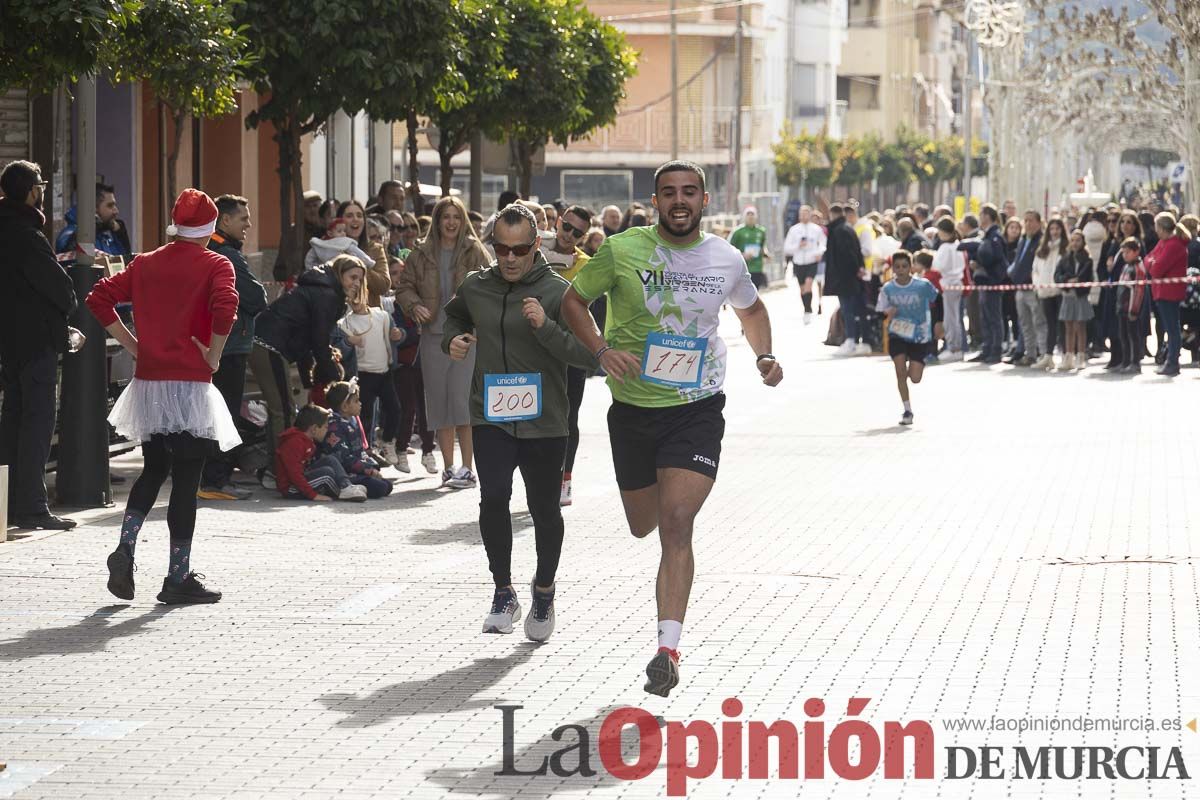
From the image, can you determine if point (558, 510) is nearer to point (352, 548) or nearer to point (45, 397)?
point (352, 548)

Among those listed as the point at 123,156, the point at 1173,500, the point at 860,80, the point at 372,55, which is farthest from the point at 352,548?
the point at 860,80

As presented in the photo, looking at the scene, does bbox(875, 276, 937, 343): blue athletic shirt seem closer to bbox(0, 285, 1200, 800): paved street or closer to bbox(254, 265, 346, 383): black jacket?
bbox(0, 285, 1200, 800): paved street

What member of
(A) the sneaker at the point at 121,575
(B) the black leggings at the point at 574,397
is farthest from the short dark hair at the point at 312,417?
(A) the sneaker at the point at 121,575

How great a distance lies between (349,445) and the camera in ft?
45.9

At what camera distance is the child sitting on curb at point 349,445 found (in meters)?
13.9

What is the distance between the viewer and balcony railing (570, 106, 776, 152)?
72.6 metres

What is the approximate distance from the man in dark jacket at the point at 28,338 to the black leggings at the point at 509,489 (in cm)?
381

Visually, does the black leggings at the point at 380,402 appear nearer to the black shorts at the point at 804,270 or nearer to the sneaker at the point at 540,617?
the sneaker at the point at 540,617

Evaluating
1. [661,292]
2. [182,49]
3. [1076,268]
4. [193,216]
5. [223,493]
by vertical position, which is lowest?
[223,493]

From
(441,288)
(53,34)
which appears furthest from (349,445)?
(53,34)

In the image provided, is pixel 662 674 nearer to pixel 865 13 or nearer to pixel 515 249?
pixel 515 249

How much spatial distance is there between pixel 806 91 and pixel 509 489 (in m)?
88.4

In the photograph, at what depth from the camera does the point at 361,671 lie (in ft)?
26.7

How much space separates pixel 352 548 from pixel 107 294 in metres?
2.41
